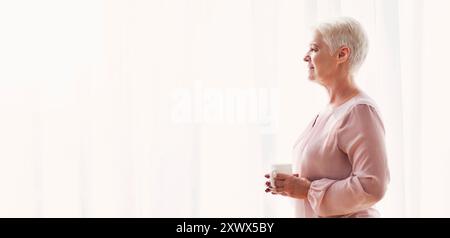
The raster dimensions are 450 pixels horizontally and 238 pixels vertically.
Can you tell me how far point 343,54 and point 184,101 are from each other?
78 cm

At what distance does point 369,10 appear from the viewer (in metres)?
1.85

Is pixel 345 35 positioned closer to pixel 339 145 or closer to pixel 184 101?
pixel 339 145

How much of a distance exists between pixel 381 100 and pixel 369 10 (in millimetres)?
333

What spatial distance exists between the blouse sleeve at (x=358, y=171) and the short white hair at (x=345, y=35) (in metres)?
0.15

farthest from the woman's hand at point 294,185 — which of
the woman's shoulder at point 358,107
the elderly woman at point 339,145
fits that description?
the woman's shoulder at point 358,107

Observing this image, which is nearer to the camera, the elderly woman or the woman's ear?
the elderly woman

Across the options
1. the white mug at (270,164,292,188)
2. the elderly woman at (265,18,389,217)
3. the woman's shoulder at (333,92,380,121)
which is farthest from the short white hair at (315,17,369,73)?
the white mug at (270,164,292,188)

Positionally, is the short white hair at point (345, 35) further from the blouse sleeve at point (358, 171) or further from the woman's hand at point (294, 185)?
the woman's hand at point (294, 185)

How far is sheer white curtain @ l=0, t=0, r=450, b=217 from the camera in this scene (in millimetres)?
1762

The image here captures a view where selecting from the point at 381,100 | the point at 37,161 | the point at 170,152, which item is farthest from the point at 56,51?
the point at 381,100

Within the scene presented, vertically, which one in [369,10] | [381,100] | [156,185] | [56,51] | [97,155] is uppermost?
Answer: [369,10]

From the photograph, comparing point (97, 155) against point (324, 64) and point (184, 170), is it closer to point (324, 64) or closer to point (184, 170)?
point (184, 170)

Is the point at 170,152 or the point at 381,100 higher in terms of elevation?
the point at 381,100

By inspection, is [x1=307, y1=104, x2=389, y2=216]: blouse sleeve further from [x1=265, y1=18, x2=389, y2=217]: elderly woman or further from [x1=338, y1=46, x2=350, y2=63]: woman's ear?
[x1=338, y1=46, x2=350, y2=63]: woman's ear
